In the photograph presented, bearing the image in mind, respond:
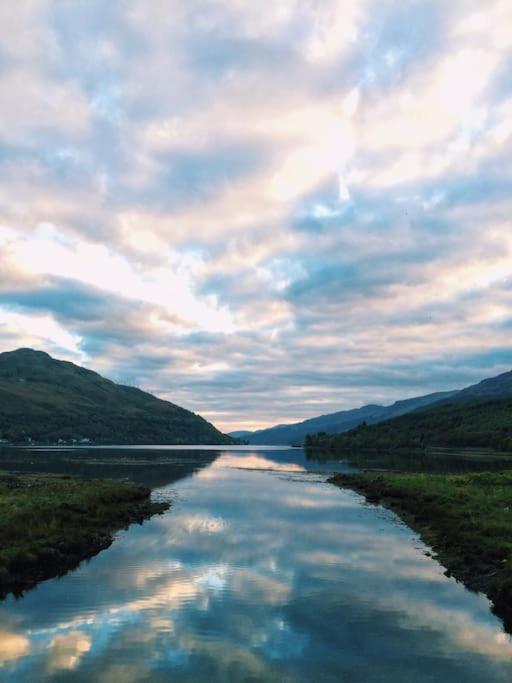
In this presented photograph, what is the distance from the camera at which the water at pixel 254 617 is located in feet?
68.3

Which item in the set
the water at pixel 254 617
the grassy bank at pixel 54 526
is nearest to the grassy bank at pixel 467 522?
the water at pixel 254 617

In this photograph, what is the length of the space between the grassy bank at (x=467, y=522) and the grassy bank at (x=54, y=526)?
25.3m

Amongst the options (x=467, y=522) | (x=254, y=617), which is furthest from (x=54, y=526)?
(x=467, y=522)

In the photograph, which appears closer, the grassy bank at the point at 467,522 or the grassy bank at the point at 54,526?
the grassy bank at the point at 467,522

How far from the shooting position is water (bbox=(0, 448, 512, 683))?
68.3 ft

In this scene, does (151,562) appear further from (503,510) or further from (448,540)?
(503,510)

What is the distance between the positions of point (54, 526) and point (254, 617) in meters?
22.0

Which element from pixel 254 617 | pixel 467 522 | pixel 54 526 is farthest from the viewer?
pixel 467 522

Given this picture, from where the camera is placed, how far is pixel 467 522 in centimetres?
4641

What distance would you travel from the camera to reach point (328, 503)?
235ft

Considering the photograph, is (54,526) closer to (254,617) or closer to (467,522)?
(254,617)

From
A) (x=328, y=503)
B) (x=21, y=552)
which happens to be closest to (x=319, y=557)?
(x=21, y=552)

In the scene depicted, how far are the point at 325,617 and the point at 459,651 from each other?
20.8 feet

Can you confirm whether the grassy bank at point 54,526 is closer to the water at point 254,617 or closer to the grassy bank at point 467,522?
the water at point 254,617
